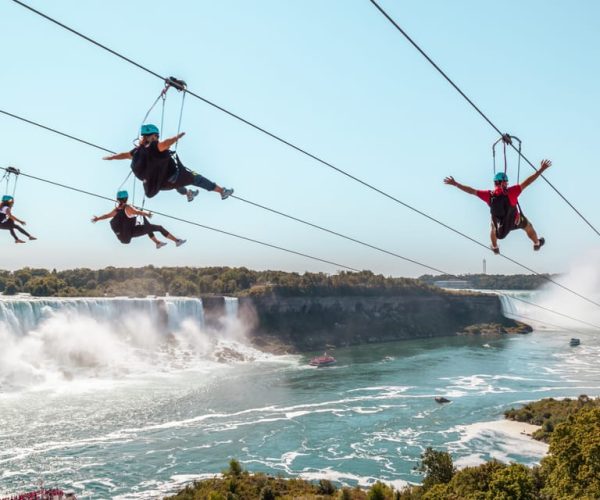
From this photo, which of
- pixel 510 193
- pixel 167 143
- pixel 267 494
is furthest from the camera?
pixel 267 494

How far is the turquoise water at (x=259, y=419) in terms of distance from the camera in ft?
96.8

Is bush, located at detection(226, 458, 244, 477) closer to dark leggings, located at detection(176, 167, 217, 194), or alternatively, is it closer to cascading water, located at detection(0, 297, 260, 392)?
dark leggings, located at detection(176, 167, 217, 194)

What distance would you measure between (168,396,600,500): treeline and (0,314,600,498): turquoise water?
2.29 meters

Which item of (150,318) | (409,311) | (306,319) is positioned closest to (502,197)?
(150,318)

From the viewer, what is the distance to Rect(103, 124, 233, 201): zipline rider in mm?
6941

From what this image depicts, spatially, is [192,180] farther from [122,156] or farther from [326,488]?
[326,488]

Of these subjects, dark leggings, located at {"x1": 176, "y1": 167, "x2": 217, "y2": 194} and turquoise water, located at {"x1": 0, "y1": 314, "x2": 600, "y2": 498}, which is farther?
turquoise water, located at {"x1": 0, "y1": 314, "x2": 600, "y2": 498}

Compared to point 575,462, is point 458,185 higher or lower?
higher

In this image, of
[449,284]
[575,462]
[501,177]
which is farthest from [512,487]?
[449,284]

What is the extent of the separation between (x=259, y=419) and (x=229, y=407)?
424 centimetres

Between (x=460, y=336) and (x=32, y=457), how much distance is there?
83.8 meters

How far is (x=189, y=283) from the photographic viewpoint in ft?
292

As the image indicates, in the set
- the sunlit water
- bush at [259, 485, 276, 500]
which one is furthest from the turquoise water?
bush at [259, 485, 276, 500]

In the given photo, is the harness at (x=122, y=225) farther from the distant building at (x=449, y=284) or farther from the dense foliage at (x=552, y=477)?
the distant building at (x=449, y=284)
